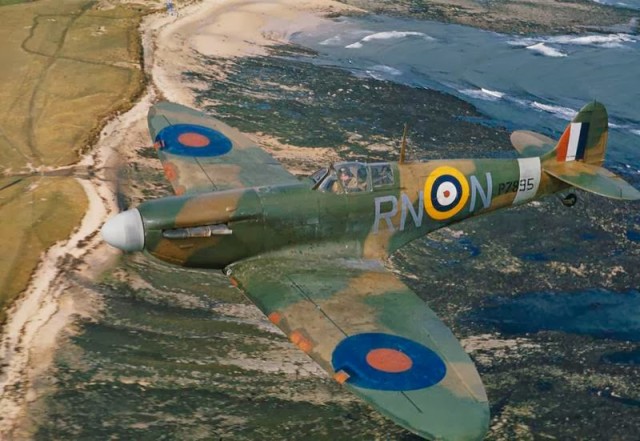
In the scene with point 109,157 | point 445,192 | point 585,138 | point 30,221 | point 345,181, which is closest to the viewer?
point 345,181

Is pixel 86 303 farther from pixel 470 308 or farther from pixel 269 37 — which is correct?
pixel 269 37

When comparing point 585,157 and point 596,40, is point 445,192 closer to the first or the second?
point 585,157

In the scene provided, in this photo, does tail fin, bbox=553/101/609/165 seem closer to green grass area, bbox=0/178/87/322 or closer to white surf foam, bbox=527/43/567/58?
green grass area, bbox=0/178/87/322

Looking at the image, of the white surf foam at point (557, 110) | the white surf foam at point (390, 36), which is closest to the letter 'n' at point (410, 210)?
the white surf foam at point (557, 110)

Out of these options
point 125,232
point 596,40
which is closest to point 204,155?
point 125,232

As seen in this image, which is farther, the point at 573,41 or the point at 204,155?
the point at 573,41

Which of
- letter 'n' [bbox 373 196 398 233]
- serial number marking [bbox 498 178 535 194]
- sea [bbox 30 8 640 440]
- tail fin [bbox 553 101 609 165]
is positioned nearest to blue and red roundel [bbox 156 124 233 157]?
sea [bbox 30 8 640 440]

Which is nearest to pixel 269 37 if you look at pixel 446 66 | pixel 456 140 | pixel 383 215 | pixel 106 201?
pixel 446 66
